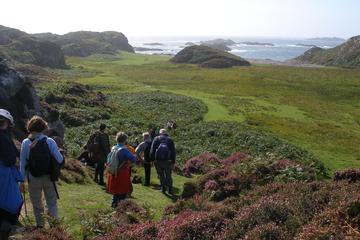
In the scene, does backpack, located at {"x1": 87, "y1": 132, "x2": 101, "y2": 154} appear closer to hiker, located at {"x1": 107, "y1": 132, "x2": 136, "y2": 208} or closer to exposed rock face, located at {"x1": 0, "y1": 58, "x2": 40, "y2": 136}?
hiker, located at {"x1": 107, "y1": 132, "x2": 136, "y2": 208}

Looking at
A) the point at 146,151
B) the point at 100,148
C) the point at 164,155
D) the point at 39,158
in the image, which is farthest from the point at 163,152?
the point at 39,158

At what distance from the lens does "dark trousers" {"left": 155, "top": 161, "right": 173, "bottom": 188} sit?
60.8 ft

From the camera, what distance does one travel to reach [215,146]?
32188mm

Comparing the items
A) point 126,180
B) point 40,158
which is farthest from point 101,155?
point 40,158

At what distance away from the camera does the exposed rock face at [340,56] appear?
154m

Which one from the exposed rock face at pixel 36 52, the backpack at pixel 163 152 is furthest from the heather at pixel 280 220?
the exposed rock face at pixel 36 52

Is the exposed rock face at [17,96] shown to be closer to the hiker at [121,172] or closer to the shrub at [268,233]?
the hiker at [121,172]

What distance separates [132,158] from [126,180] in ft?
2.59

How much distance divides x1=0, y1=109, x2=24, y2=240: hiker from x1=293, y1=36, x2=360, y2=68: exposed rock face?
489 feet

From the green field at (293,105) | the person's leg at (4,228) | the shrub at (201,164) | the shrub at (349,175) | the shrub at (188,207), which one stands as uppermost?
the person's leg at (4,228)

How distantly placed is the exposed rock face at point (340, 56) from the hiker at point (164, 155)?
139 m

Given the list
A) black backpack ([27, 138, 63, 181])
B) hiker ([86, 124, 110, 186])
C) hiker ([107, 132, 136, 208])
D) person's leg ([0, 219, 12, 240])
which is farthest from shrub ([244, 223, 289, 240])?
hiker ([86, 124, 110, 186])

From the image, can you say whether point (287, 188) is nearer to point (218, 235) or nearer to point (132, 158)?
point (218, 235)

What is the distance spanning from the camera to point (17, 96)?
2727 centimetres
